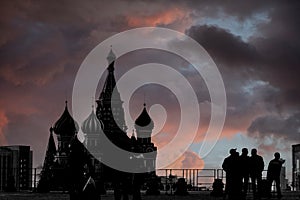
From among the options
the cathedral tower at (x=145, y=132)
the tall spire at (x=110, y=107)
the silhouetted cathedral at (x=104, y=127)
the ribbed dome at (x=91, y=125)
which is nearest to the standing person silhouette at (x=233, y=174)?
the silhouetted cathedral at (x=104, y=127)

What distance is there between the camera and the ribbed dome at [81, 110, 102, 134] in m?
140

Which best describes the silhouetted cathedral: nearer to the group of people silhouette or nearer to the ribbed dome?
the ribbed dome

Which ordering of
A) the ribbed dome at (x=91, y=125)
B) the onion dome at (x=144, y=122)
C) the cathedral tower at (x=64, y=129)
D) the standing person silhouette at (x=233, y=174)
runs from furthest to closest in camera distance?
the onion dome at (x=144, y=122)
the cathedral tower at (x=64, y=129)
the ribbed dome at (x=91, y=125)
the standing person silhouette at (x=233, y=174)

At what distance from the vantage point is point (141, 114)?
496 feet

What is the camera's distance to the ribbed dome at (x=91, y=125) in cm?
13986

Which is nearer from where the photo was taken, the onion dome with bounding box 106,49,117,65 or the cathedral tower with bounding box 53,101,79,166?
the cathedral tower with bounding box 53,101,79,166

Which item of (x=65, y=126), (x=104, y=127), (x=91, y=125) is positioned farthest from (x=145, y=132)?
(x=65, y=126)

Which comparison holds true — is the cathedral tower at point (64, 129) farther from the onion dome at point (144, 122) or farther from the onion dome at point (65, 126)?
the onion dome at point (144, 122)

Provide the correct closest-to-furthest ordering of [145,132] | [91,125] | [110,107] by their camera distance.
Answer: [91,125] → [145,132] → [110,107]

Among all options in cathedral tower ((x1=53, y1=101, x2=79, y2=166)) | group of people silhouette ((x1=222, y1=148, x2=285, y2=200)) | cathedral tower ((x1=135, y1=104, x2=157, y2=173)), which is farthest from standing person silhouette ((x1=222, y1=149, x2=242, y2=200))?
cathedral tower ((x1=53, y1=101, x2=79, y2=166))

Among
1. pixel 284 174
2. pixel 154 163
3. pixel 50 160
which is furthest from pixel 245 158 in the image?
pixel 50 160

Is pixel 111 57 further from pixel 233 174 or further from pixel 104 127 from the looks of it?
pixel 233 174

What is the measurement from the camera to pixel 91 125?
14112 cm

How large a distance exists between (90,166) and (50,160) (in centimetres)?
13631
